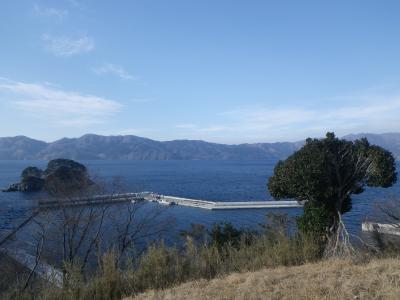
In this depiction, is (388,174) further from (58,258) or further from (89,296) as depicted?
(58,258)

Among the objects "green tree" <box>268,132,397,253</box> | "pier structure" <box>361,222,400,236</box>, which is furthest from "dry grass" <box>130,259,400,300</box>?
"pier structure" <box>361,222,400,236</box>

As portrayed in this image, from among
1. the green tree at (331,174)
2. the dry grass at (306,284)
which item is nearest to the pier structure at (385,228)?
the green tree at (331,174)

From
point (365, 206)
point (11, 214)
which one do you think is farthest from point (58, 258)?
point (365, 206)

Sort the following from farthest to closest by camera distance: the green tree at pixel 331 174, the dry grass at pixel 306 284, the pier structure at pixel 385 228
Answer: the pier structure at pixel 385 228
the green tree at pixel 331 174
the dry grass at pixel 306 284

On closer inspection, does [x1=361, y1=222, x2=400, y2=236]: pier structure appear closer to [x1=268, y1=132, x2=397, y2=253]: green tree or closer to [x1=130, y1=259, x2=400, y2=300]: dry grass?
[x1=268, y1=132, x2=397, y2=253]: green tree

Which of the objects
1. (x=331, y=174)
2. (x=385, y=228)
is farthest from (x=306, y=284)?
(x=385, y=228)

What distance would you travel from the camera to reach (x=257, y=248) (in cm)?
745

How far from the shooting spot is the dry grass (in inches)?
178

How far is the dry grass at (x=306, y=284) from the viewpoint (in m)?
4.53

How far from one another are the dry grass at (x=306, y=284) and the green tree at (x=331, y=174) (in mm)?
4590

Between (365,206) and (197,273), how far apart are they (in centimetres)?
4133

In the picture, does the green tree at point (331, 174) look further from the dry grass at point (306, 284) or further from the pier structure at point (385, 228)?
the dry grass at point (306, 284)

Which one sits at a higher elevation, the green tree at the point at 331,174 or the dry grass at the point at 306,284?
the green tree at the point at 331,174

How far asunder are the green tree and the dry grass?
15.1ft
